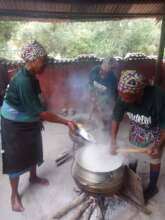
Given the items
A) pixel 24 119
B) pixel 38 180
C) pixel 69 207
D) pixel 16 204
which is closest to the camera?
pixel 24 119

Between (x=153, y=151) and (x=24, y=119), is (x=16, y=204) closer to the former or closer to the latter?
(x=24, y=119)

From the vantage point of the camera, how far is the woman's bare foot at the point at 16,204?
3.42m

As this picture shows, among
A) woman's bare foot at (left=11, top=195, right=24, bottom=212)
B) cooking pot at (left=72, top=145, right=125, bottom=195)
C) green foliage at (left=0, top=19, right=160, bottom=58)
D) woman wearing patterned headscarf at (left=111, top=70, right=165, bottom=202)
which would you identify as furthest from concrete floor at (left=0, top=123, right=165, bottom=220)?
green foliage at (left=0, top=19, right=160, bottom=58)

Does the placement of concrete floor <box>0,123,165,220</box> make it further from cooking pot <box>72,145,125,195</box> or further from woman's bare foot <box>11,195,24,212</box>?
cooking pot <box>72,145,125,195</box>

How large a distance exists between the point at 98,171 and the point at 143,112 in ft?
2.67

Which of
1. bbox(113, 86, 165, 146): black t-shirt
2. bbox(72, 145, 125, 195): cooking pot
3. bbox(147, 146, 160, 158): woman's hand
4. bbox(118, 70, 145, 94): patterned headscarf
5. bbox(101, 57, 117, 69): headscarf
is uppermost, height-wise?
bbox(101, 57, 117, 69): headscarf

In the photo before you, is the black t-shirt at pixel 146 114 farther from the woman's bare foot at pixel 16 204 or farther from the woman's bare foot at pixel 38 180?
the woman's bare foot at pixel 16 204

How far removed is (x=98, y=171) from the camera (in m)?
2.82

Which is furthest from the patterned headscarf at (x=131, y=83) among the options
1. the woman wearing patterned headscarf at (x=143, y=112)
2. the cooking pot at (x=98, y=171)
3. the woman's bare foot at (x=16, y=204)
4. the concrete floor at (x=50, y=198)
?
the woman's bare foot at (x=16, y=204)

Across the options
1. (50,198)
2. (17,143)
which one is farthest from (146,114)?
(50,198)

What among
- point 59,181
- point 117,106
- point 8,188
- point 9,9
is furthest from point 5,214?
point 9,9

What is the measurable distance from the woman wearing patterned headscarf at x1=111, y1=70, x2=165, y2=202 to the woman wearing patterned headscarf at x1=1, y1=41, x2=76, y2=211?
0.66m

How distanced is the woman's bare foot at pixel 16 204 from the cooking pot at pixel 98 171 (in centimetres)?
94

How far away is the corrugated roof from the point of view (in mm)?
5117
